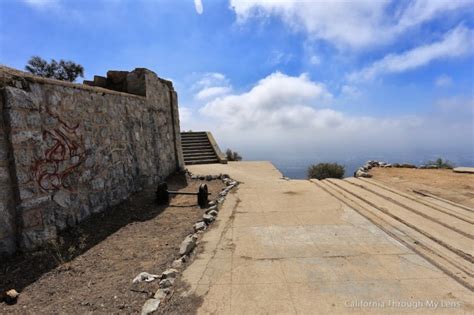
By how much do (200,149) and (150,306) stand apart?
1363 centimetres

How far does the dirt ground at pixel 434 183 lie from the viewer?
7.42m

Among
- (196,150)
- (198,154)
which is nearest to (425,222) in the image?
(198,154)

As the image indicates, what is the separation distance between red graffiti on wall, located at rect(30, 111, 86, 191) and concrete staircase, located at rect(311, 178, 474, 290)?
584cm

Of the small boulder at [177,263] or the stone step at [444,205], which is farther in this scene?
the stone step at [444,205]

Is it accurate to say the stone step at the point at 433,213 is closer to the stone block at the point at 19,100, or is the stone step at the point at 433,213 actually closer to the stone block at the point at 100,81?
the stone block at the point at 19,100

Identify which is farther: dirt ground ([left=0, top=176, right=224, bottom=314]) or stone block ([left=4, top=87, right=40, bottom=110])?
stone block ([left=4, top=87, right=40, bottom=110])

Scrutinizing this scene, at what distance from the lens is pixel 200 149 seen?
16.4 m

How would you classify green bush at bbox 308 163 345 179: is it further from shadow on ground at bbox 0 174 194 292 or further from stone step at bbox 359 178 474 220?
shadow on ground at bbox 0 174 194 292

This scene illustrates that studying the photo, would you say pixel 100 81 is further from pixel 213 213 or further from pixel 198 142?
pixel 198 142

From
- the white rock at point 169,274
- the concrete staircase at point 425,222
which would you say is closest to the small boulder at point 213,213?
the white rock at point 169,274

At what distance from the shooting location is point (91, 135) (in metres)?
6.05

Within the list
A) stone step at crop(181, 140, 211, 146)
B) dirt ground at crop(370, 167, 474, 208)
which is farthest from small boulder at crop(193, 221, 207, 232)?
stone step at crop(181, 140, 211, 146)

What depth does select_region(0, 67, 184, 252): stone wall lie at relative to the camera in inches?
157

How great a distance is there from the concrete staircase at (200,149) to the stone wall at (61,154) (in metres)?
6.13
